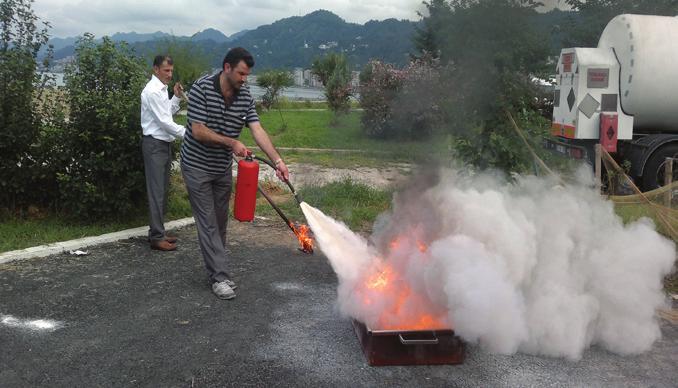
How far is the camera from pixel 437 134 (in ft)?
14.6

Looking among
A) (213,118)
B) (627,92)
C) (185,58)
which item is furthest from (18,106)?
(185,58)

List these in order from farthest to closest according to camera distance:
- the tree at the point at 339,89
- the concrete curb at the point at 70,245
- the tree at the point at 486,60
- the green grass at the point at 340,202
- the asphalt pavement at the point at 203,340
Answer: the tree at the point at 339,89 → the green grass at the point at 340,202 → the concrete curb at the point at 70,245 → the asphalt pavement at the point at 203,340 → the tree at the point at 486,60

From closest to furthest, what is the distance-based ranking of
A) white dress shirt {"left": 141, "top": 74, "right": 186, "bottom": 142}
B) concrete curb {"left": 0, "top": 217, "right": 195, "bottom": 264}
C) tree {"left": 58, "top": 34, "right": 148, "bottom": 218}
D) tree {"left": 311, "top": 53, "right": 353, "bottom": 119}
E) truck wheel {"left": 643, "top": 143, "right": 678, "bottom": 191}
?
concrete curb {"left": 0, "top": 217, "right": 195, "bottom": 264} → white dress shirt {"left": 141, "top": 74, "right": 186, "bottom": 142} → tree {"left": 58, "top": 34, "right": 148, "bottom": 218} → truck wheel {"left": 643, "top": 143, "right": 678, "bottom": 191} → tree {"left": 311, "top": 53, "right": 353, "bottom": 119}

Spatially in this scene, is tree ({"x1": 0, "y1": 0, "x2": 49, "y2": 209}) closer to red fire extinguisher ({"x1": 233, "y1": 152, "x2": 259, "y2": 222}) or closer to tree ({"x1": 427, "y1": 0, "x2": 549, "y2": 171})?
red fire extinguisher ({"x1": 233, "y1": 152, "x2": 259, "y2": 222})

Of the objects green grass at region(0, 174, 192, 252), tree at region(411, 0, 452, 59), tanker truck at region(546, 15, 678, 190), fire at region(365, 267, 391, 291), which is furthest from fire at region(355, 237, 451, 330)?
tanker truck at region(546, 15, 678, 190)

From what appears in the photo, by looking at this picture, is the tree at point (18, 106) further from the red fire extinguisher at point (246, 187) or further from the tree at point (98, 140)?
the red fire extinguisher at point (246, 187)

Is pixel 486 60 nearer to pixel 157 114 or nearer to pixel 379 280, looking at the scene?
pixel 379 280

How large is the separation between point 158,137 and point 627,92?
6826 mm

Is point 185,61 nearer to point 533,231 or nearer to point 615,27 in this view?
point 615,27

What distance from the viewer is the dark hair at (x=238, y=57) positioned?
460 cm

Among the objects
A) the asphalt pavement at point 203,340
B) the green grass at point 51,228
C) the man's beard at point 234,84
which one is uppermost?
the man's beard at point 234,84

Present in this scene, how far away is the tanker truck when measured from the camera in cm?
849

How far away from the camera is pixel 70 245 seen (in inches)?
228

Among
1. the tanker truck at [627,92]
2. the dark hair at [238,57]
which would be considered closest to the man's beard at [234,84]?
the dark hair at [238,57]
